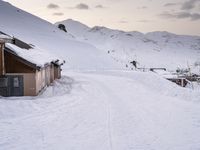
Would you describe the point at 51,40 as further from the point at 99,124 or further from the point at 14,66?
the point at 99,124

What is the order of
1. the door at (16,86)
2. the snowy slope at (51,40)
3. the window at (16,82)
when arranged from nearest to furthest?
1. the door at (16,86)
2. the window at (16,82)
3. the snowy slope at (51,40)

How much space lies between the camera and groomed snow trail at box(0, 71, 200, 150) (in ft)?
42.7

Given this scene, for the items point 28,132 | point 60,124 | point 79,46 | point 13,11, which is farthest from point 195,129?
point 13,11

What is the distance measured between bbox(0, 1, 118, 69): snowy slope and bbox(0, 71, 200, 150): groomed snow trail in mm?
70159

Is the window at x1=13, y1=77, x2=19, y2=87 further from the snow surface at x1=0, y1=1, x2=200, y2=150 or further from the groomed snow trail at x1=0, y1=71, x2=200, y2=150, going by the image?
the groomed snow trail at x1=0, y1=71, x2=200, y2=150

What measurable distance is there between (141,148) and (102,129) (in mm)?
3197

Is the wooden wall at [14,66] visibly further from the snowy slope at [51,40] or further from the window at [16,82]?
the snowy slope at [51,40]

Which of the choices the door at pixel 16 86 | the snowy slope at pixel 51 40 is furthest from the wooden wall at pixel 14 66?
the snowy slope at pixel 51 40

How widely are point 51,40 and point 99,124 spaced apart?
10845 centimetres

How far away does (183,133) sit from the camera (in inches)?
576

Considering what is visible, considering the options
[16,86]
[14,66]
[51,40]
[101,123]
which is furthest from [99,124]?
[51,40]

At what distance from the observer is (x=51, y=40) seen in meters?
123

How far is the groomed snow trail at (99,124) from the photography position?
42.7ft

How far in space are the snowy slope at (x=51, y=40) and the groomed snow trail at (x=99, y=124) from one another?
7016 cm
